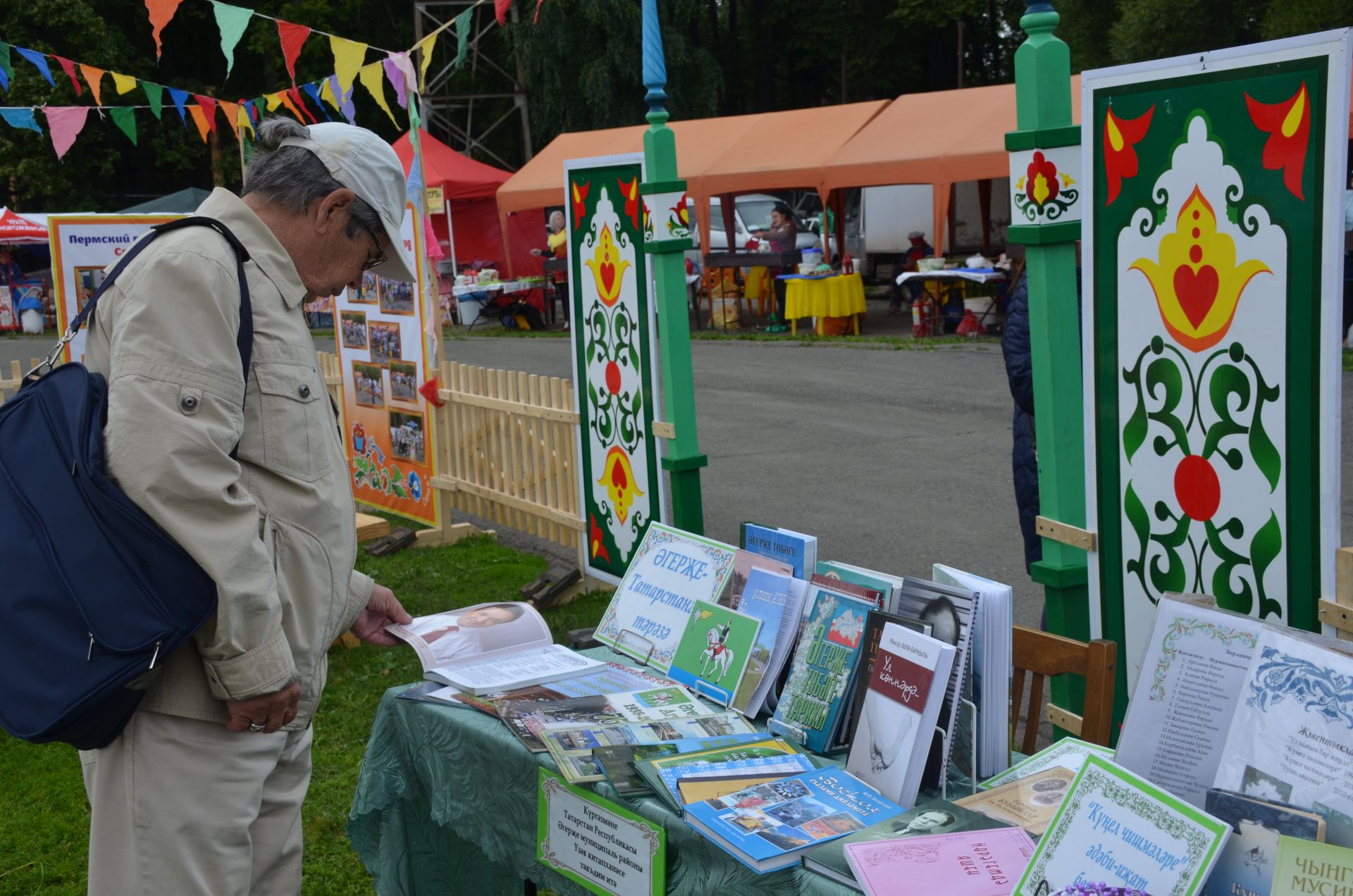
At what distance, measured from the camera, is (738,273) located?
18766 millimetres

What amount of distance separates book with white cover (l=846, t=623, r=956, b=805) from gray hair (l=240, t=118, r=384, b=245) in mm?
1248

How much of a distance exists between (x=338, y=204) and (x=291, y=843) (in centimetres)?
124

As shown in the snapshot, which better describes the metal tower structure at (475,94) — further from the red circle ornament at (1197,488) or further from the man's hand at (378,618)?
the red circle ornament at (1197,488)

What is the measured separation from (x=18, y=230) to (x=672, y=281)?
19.7 meters

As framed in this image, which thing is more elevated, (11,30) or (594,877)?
(11,30)

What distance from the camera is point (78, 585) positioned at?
77.7 inches

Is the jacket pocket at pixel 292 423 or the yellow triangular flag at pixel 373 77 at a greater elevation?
the yellow triangular flag at pixel 373 77

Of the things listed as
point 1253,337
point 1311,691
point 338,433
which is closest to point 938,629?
point 1311,691

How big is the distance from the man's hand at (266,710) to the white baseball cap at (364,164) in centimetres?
86

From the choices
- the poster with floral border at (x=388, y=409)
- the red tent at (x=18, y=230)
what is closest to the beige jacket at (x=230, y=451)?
the poster with floral border at (x=388, y=409)

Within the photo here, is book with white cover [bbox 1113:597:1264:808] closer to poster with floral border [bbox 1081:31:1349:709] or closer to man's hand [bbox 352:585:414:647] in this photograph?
poster with floral border [bbox 1081:31:1349:709]

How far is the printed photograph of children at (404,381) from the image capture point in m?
Answer: 7.24

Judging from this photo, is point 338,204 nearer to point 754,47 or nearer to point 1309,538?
point 1309,538

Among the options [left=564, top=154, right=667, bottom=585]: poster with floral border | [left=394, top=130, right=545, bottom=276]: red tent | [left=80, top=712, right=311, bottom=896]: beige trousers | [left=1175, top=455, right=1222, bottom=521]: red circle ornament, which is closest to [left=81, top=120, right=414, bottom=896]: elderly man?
[left=80, top=712, right=311, bottom=896]: beige trousers
